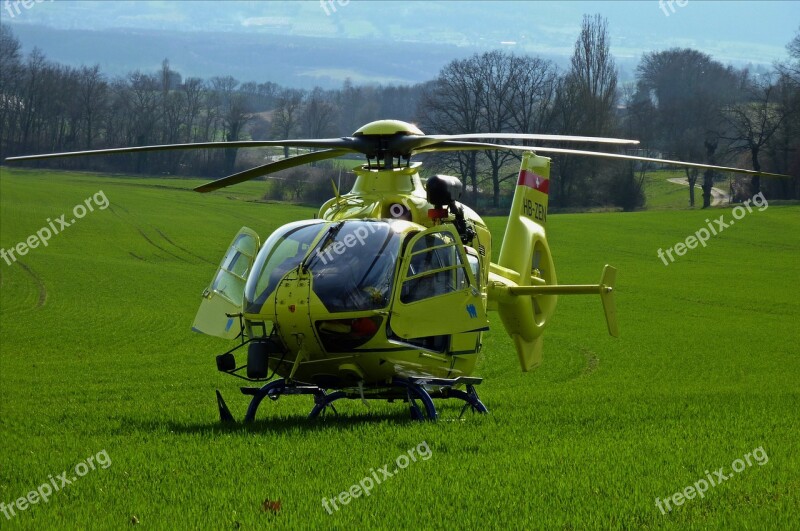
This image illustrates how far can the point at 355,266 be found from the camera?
37.9 ft

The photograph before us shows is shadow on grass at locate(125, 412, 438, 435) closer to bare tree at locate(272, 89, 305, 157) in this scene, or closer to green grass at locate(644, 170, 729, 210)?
green grass at locate(644, 170, 729, 210)

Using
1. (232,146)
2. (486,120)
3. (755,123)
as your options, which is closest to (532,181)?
(232,146)

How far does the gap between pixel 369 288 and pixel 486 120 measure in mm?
67279

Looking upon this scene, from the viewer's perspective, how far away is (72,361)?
2438 centimetres

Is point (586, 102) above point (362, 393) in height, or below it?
above

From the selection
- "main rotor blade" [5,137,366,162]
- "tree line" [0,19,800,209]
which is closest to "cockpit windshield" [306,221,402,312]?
"main rotor blade" [5,137,366,162]

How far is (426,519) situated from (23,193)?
228 feet

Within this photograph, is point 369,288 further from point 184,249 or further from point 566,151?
point 184,249

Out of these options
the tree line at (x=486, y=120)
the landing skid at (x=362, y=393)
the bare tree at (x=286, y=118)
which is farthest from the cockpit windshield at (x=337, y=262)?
the bare tree at (x=286, y=118)

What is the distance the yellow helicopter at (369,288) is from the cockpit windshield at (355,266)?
0.04 feet

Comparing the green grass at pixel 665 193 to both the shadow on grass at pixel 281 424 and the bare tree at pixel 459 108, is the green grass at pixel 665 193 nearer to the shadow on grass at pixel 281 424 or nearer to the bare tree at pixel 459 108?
the bare tree at pixel 459 108

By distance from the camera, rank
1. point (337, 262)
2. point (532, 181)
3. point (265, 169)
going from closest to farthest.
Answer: point (337, 262) → point (265, 169) → point (532, 181)

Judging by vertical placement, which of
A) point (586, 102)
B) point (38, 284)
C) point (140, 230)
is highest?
point (586, 102)

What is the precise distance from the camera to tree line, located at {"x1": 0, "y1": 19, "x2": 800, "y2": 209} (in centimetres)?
7094
